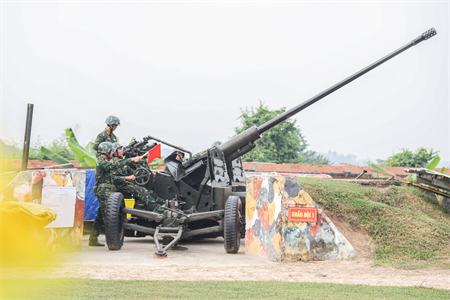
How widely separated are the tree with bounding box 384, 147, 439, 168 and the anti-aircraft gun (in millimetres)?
19588

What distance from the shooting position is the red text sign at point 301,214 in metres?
6.75

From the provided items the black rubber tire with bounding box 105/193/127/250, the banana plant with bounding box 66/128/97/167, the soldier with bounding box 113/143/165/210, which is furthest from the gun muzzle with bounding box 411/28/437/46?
the banana plant with bounding box 66/128/97/167

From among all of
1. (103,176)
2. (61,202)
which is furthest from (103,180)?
(61,202)

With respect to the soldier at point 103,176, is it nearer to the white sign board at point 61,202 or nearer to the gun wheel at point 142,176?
the gun wheel at point 142,176

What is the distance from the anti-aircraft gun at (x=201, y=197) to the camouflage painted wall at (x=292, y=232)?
66 centimetres

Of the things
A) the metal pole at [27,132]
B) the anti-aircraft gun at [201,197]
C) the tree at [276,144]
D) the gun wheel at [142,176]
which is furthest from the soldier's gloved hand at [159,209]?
the tree at [276,144]

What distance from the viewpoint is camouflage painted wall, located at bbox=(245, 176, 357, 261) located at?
667cm

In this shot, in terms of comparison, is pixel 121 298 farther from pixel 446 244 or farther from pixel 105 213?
pixel 446 244

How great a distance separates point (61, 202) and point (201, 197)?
274cm

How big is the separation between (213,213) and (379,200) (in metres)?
3.41

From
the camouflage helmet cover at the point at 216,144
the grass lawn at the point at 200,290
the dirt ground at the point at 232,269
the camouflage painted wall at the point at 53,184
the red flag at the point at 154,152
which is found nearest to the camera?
the grass lawn at the point at 200,290

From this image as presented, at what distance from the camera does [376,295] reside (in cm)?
450

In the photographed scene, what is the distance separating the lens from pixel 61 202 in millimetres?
7000

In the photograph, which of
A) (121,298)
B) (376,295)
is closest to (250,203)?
(376,295)
